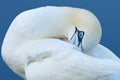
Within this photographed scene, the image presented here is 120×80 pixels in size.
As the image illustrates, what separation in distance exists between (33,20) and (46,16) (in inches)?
1.0

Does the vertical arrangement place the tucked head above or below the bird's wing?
above

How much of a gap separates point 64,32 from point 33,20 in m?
0.06

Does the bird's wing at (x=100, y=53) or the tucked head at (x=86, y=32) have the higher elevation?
the tucked head at (x=86, y=32)

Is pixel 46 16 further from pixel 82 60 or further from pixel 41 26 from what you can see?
pixel 82 60

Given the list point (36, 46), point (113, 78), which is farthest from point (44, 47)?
point (113, 78)

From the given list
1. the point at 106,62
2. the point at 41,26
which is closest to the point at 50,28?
the point at 41,26

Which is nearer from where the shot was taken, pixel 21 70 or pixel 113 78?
pixel 113 78

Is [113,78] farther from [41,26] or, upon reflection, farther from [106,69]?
[41,26]

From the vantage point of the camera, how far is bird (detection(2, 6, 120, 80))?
1.81ft

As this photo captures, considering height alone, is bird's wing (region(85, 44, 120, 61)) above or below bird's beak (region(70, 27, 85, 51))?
below

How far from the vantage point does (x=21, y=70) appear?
0.65 metres

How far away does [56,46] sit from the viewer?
0.58m

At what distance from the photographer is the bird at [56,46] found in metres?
0.55

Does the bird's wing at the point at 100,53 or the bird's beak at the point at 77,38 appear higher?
the bird's beak at the point at 77,38
